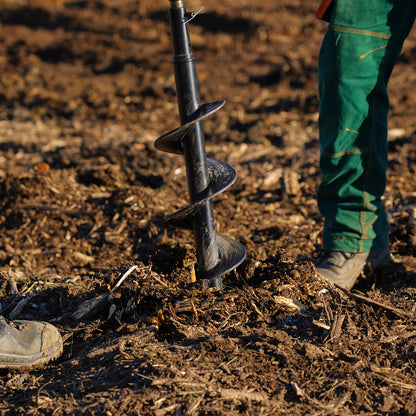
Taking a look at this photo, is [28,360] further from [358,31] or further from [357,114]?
[358,31]

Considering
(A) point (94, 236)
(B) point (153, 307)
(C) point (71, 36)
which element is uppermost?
(C) point (71, 36)

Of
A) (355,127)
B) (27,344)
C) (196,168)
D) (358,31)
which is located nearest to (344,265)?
(355,127)

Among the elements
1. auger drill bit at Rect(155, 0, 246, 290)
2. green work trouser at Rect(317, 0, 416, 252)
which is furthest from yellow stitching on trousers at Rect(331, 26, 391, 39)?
auger drill bit at Rect(155, 0, 246, 290)

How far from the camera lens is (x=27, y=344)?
97.7 inches

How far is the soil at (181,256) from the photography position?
A: 2.12 metres

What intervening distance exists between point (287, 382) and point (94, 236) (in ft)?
7.93

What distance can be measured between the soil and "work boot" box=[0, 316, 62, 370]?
0.23 ft

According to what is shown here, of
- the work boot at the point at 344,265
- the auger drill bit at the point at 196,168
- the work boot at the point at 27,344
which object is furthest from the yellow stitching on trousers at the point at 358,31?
the work boot at the point at 27,344

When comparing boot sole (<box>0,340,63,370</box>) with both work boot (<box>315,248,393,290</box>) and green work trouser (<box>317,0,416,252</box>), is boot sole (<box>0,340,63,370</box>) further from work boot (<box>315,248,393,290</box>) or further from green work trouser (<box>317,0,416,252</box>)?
green work trouser (<box>317,0,416,252</box>)

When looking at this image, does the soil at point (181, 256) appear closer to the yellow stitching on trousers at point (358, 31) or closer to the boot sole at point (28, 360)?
the boot sole at point (28, 360)

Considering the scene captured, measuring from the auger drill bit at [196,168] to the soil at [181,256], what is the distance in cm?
16

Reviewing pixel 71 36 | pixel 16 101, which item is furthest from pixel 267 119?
pixel 71 36

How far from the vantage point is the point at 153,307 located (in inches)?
106

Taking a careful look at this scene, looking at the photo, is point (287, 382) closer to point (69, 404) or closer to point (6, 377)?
point (69, 404)
